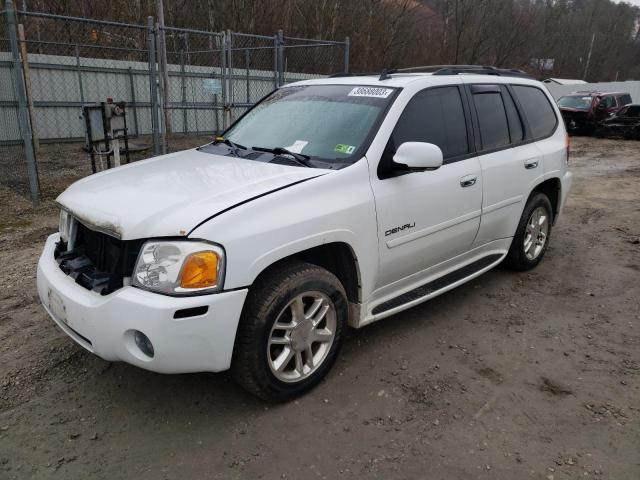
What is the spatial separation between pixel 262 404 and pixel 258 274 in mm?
831

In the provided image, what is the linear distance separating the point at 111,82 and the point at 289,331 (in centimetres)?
1327

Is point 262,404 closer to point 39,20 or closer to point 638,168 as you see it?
point 638,168

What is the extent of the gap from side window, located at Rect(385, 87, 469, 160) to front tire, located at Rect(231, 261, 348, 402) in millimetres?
1005


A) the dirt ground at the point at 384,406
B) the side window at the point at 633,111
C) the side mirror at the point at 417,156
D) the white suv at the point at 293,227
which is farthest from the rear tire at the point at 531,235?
the side window at the point at 633,111

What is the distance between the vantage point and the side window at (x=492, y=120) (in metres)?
4.10

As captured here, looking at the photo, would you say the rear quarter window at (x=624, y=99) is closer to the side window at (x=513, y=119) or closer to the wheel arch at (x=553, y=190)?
the wheel arch at (x=553, y=190)

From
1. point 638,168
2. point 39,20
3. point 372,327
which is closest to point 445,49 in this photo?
point 638,168

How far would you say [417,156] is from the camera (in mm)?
3115

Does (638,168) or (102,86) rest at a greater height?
(102,86)

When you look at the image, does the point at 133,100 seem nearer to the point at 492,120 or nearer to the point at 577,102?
the point at 492,120

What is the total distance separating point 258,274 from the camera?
265cm

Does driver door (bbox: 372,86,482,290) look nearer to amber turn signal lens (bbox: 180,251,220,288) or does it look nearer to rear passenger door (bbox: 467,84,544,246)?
rear passenger door (bbox: 467,84,544,246)

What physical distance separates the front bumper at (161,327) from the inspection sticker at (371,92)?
176 cm

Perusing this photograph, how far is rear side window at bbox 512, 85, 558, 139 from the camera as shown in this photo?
4688 millimetres
